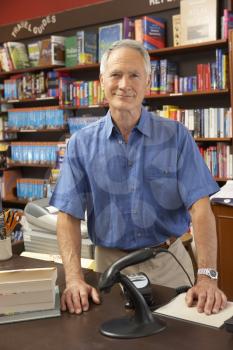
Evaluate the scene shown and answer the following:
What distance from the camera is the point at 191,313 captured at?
1.20 metres

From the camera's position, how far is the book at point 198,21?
3.59 meters

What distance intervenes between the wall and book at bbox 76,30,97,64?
0.51 m

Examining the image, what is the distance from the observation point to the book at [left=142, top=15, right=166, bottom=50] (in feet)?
12.9

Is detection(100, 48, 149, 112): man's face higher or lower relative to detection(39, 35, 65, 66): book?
lower

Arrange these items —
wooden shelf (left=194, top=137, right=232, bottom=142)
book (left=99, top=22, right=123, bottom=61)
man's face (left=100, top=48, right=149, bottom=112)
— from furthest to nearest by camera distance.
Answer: book (left=99, top=22, right=123, bottom=61) < wooden shelf (left=194, top=137, right=232, bottom=142) < man's face (left=100, top=48, right=149, bottom=112)

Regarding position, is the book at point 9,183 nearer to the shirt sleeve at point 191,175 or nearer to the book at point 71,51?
the book at point 71,51

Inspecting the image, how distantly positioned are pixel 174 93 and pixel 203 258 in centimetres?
264

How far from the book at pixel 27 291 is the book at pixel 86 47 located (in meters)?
3.45

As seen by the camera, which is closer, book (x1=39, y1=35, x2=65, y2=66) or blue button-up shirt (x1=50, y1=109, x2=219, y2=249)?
blue button-up shirt (x1=50, y1=109, x2=219, y2=249)

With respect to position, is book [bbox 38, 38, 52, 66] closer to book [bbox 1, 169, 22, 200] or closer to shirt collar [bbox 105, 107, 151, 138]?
book [bbox 1, 169, 22, 200]

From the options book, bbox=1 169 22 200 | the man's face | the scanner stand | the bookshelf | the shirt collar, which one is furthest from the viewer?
book, bbox=1 169 22 200

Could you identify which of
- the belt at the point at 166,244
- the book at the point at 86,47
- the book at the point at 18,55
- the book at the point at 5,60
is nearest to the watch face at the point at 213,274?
the belt at the point at 166,244

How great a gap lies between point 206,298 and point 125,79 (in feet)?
2.66

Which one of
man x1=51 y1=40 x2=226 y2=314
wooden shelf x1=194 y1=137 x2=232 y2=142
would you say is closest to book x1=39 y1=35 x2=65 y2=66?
wooden shelf x1=194 y1=137 x2=232 y2=142
